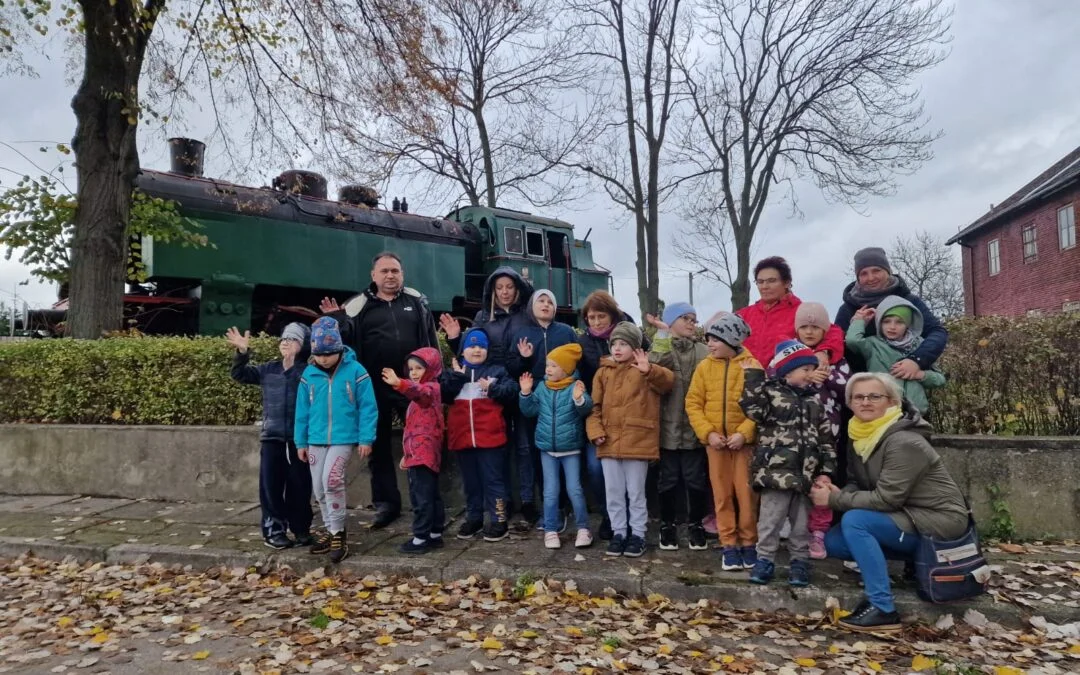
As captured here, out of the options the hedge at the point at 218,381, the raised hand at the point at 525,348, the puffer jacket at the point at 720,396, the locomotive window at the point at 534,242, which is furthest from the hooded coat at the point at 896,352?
the locomotive window at the point at 534,242

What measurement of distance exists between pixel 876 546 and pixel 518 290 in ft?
8.91

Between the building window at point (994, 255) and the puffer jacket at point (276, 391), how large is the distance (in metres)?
25.2

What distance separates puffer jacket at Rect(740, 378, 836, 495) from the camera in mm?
3344

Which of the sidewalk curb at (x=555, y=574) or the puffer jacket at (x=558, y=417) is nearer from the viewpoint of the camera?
the sidewalk curb at (x=555, y=574)

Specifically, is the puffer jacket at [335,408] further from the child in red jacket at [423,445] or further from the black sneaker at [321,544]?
the black sneaker at [321,544]

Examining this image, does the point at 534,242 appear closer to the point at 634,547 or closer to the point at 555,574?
the point at 634,547

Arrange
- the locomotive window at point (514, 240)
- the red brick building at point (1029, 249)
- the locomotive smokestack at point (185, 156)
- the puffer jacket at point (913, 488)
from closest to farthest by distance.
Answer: the puffer jacket at point (913, 488), the locomotive smokestack at point (185, 156), the locomotive window at point (514, 240), the red brick building at point (1029, 249)

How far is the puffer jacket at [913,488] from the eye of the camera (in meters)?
3.04

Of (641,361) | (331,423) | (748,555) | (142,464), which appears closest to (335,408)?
(331,423)

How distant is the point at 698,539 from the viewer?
4047 millimetres

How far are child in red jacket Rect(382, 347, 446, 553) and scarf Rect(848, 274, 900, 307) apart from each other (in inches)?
108

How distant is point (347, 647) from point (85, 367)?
15.6ft

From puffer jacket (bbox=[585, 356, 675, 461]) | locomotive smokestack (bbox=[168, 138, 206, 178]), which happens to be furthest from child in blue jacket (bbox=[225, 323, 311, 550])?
locomotive smokestack (bbox=[168, 138, 206, 178])

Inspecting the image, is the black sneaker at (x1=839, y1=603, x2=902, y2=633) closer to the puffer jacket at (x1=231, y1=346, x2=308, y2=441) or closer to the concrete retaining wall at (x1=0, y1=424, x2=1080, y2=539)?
the concrete retaining wall at (x1=0, y1=424, x2=1080, y2=539)
